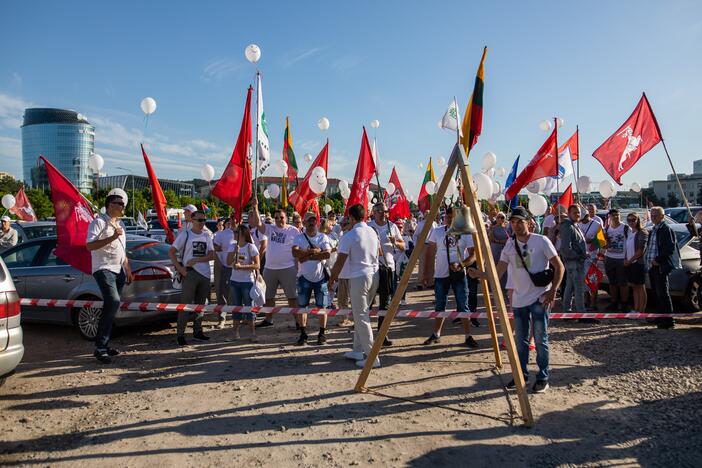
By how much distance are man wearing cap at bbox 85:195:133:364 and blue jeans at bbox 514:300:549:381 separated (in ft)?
16.4

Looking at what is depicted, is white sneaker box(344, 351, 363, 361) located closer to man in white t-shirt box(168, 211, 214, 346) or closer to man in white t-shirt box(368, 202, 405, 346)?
man in white t-shirt box(368, 202, 405, 346)

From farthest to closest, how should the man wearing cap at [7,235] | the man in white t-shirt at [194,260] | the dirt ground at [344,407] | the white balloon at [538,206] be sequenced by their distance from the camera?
the white balloon at [538,206], the man wearing cap at [7,235], the man in white t-shirt at [194,260], the dirt ground at [344,407]

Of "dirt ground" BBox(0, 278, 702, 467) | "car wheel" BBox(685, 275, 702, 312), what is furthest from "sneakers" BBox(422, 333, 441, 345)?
"car wheel" BBox(685, 275, 702, 312)

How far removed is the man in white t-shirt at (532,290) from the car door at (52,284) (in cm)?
599

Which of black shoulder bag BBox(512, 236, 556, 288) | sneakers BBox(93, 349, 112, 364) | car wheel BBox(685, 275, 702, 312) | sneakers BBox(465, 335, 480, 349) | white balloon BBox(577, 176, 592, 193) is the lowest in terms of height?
sneakers BBox(465, 335, 480, 349)

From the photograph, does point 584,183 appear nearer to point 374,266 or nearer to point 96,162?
point 374,266

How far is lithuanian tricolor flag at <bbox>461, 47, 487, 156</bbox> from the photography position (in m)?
4.91

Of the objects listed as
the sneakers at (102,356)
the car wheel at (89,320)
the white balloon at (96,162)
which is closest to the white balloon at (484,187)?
the sneakers at (102,356)

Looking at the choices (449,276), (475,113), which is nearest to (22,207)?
(449,276)

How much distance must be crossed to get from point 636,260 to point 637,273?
0.30m

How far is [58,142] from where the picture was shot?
104625 mm

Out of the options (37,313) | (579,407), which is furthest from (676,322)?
(37,313)

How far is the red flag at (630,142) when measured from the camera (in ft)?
26.0

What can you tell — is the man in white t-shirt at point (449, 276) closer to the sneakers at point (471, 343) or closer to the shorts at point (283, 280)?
the sneakers at point (471, 343)
